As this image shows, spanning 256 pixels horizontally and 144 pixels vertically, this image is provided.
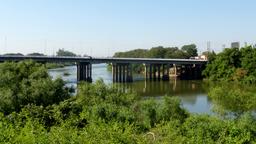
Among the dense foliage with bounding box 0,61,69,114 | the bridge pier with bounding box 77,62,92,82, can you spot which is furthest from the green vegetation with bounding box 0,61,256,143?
the bridge pier with bounding box 77,62,92,82

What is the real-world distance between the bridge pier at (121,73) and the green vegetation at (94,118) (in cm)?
4789

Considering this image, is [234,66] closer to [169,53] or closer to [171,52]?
[171,52]

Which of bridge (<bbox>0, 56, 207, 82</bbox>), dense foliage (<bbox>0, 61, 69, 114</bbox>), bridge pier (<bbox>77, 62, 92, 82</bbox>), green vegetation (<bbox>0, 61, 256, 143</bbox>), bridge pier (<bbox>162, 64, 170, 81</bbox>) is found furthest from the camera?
bridge pier (<bbox>162, 64, 170, 81</bbox>)

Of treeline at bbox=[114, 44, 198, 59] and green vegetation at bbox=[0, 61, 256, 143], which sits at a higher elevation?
treeline at bbox=[114, 44, 198, 59]

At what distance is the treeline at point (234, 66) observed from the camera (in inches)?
3231

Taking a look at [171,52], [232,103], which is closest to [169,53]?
[171,52]

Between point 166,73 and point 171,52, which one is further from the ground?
point 171,52

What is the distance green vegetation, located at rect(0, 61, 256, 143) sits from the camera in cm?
1401

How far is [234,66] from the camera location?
8738 cm

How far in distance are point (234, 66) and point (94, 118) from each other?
216 feet

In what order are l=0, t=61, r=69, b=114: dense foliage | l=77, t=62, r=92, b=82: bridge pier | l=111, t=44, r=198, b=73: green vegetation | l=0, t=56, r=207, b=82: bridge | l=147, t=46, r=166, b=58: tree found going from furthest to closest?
l=147, t=46, r=166, b=58: tree → l=111, t=44, r=198, b=73: green vegetation → l=0, t=56, r=207, b=82: bridge → l=77, t=62, r=92, b=82: bridge pier → l=0, t=61, r=69, b=114: dense foliage

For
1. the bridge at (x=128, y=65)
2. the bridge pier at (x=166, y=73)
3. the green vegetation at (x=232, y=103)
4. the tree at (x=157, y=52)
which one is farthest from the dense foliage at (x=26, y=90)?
the tree at (x=157, y=52)

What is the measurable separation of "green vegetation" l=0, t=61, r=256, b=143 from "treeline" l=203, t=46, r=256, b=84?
1864 inches

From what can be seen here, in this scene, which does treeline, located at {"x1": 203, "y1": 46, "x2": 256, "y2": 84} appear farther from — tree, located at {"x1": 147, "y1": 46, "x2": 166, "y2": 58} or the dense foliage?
the dense foliage
